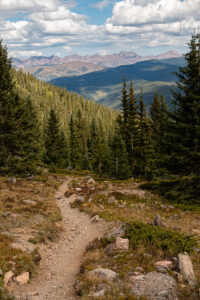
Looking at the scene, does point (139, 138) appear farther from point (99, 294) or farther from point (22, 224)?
point (99, 294)

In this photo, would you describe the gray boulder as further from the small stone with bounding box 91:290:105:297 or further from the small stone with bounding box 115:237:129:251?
the small stone with bounding box 115:237:129:251

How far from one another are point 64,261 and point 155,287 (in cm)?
523

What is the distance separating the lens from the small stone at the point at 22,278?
8.52 m

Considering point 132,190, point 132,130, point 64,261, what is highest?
point 132,130

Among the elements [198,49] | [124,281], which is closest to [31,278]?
[124,281]

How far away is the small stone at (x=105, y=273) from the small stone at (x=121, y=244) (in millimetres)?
2119

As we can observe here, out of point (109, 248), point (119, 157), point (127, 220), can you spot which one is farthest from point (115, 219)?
point (119, 157)

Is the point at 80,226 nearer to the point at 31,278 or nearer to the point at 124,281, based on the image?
the point at 31,278

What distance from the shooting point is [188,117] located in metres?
20.6

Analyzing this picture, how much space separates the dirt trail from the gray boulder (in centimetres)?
236

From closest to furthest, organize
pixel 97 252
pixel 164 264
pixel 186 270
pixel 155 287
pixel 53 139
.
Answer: pixel 155 287, pixel 186 270, pixel 164 264, pixel 97 252, pixel 53 139

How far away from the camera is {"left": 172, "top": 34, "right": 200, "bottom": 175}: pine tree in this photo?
Answer: 798 inches

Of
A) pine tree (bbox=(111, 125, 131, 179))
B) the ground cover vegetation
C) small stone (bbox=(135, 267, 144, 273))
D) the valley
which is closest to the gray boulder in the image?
the valley

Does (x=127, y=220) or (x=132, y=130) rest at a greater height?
(x=132, y=130)
